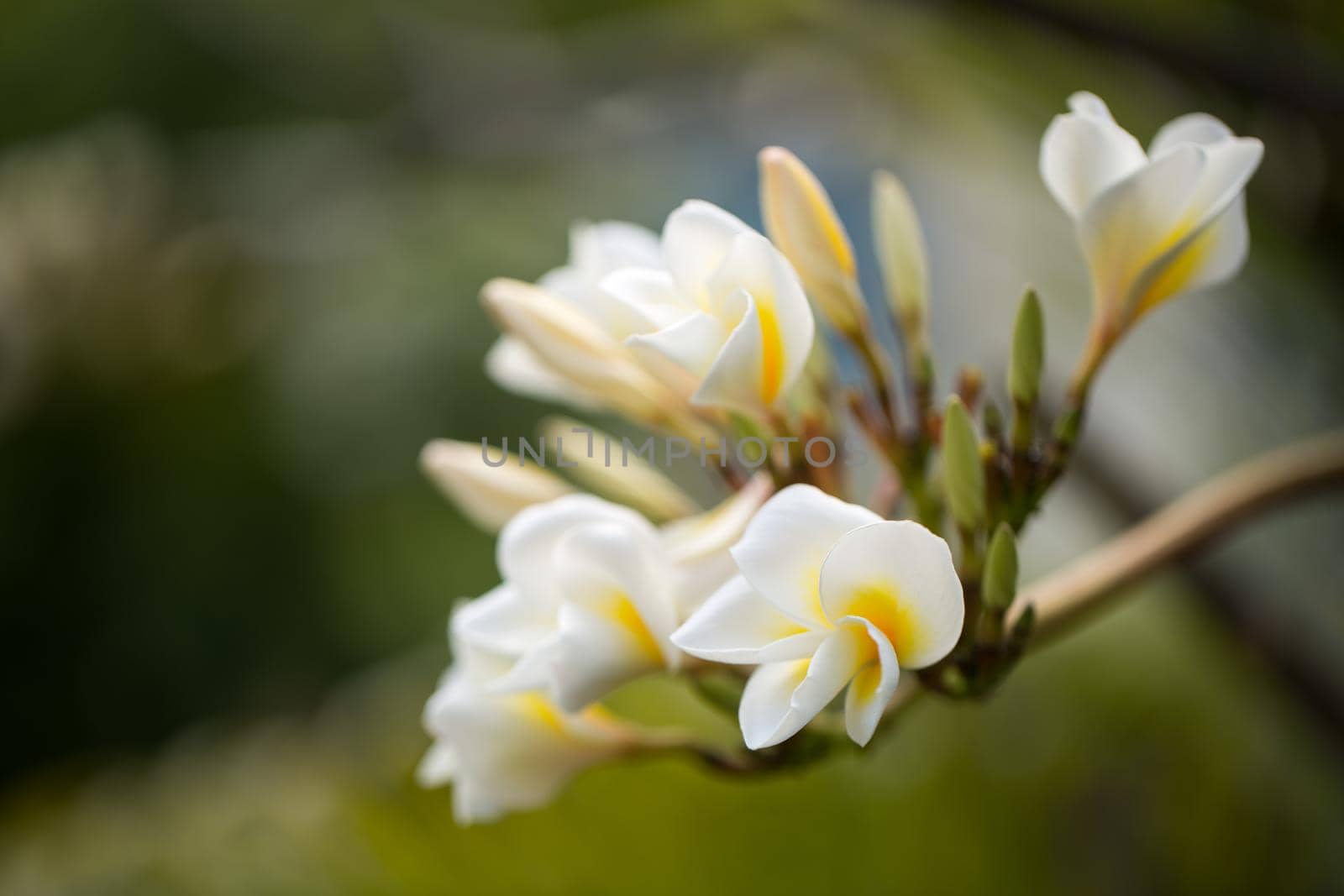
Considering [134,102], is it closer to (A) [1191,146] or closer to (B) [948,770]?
(B) [948,770]

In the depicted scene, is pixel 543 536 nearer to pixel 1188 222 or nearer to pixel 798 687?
pixel 798 687

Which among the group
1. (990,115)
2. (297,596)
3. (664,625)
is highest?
(664,625)

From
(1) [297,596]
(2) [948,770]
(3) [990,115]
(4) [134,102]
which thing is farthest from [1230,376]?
(4) [134,102]

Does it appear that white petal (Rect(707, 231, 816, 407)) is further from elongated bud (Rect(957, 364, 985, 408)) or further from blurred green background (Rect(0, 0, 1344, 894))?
blurred green background (Rect(0, 0, 1344, 894))

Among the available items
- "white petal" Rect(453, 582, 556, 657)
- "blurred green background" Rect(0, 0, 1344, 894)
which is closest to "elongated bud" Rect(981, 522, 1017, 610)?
"white petal" Rect(453, 582, 556, 657)

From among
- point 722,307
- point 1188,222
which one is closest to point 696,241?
point 722,307

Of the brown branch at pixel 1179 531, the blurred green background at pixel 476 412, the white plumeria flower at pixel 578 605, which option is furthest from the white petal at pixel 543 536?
the blurred green background at pixel 476 412
